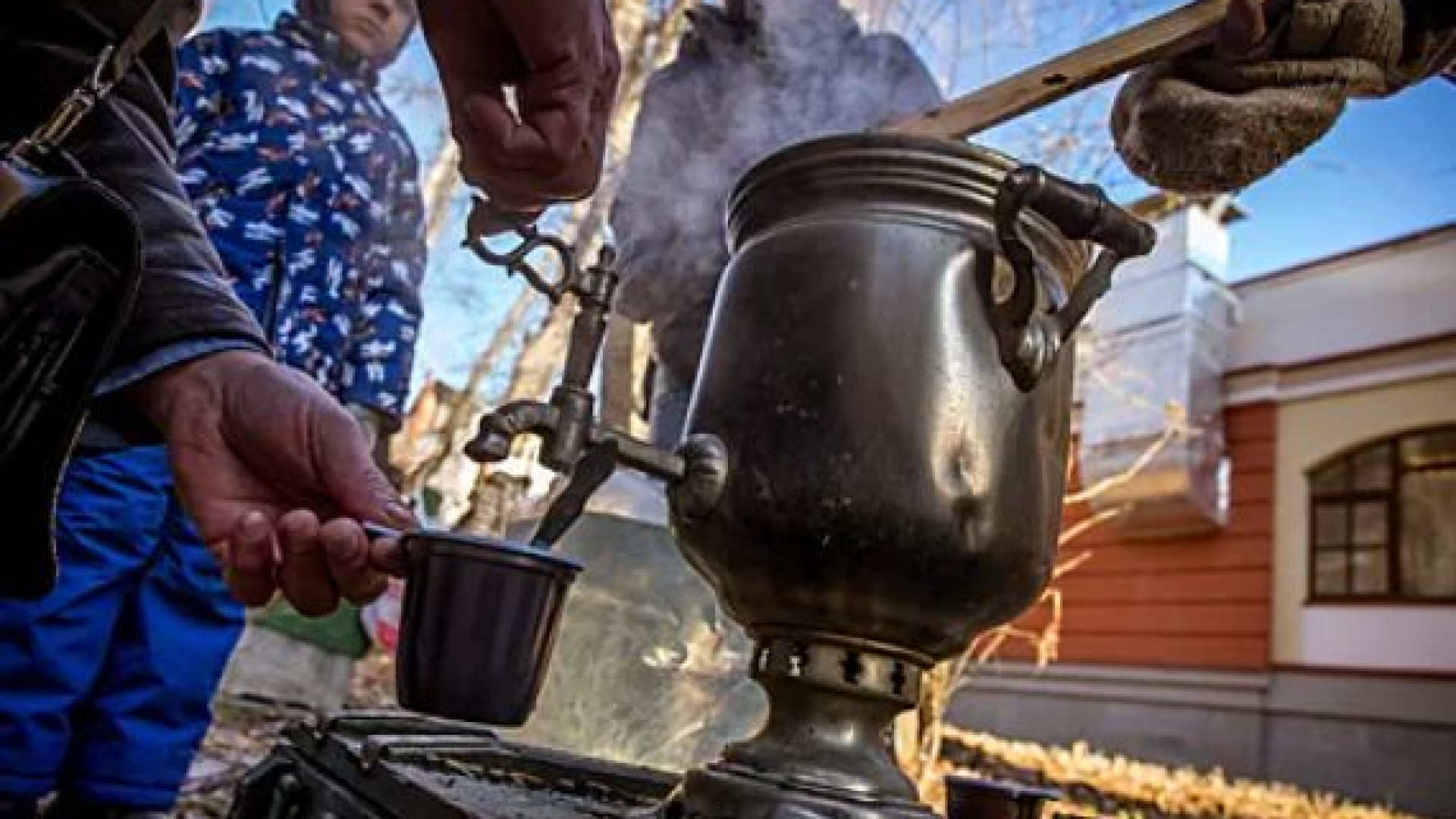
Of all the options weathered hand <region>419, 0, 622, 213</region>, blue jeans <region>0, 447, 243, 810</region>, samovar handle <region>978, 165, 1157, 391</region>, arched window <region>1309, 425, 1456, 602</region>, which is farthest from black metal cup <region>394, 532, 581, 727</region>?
arched window <region>1309, 425, 1456, 602</region>

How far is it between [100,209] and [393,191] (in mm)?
2474

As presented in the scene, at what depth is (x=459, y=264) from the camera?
18.2ft

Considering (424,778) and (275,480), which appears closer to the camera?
(275,480)

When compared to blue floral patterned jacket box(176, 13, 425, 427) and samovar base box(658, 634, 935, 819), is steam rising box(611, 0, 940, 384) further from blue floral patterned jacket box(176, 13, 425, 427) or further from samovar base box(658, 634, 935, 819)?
samovar base box(658, 634, 935, 819)

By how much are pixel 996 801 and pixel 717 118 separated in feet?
9.11

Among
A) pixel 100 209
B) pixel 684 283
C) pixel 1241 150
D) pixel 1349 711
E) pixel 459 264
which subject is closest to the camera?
pixel 100 209

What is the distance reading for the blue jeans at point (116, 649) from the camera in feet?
8.29

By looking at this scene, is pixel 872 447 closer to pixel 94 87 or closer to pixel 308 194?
pixel 94 87

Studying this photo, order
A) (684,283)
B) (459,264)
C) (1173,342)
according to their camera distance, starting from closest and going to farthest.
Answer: (684,283)
(459,264)
(1173,342)

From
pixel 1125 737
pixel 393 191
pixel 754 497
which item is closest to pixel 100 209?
pixel 754 497

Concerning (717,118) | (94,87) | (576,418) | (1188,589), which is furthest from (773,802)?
(1188,589)

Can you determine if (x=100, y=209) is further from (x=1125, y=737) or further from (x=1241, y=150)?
(x=1125, y=737)

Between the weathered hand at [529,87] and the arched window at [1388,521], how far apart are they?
30.5 feet

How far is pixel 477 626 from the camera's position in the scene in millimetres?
1133
